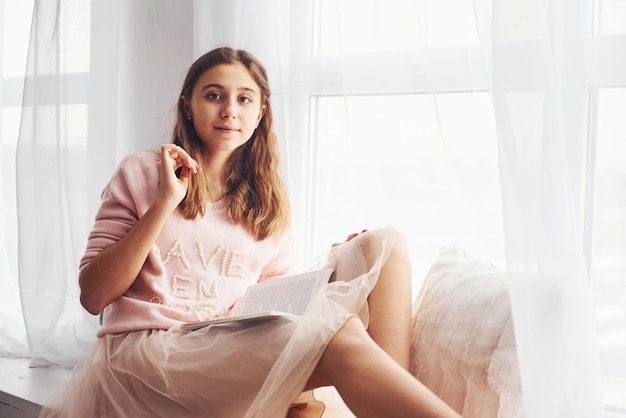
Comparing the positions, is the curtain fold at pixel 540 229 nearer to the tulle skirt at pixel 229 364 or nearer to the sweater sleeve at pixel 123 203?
the tulle skirt at pixel 229 364

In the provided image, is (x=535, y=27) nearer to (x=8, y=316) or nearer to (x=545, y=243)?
(x=545, y=243)

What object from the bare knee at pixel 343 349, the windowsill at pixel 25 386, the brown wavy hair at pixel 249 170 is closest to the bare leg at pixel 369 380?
the bare knee at pixel 343 349

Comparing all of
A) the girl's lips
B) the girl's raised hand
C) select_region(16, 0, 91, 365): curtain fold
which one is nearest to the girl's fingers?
the girl's raised hand

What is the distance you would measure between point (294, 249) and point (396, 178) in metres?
0.36

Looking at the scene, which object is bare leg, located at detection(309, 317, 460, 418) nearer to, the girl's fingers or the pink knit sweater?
the pink knit sweater

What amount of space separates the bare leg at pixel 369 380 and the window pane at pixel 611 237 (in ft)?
0.87

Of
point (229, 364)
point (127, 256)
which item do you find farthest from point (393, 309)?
point (127, 256)

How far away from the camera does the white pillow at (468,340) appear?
1.23 meters

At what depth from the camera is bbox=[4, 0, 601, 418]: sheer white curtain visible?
1091mm

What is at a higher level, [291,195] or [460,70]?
[460,70]

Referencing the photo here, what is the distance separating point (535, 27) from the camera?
111cm

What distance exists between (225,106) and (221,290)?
0.39m

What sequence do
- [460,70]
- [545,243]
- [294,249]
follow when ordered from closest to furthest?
[545,243] → [460,70] → [294,249]

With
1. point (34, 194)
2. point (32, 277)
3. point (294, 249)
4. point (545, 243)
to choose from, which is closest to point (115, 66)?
point (34, 194)
